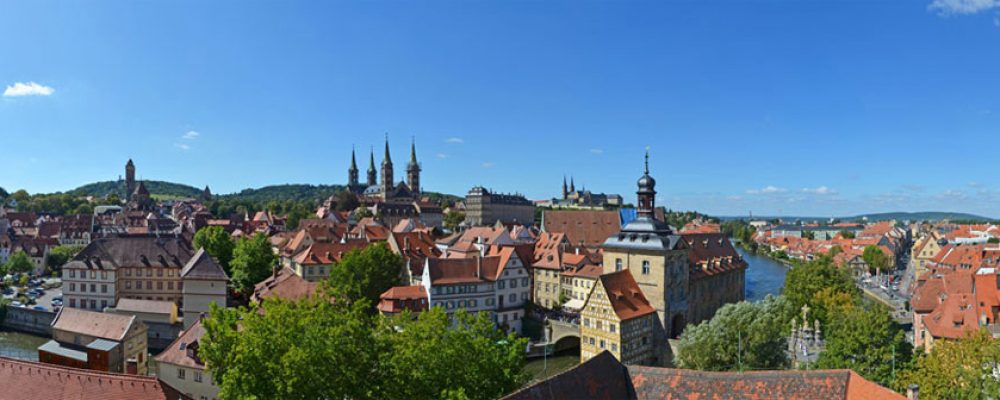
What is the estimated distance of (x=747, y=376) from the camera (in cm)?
1587

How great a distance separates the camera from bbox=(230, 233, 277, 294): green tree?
53.0 meters

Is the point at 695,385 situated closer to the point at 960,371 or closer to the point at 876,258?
the point at 960,371

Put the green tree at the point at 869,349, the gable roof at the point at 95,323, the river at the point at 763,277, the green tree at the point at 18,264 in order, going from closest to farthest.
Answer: the green tree at the point at 869,349 < the gable roof at the point at 95,323 < the green tree at the point at 18,264 < the river at the point at 763,277

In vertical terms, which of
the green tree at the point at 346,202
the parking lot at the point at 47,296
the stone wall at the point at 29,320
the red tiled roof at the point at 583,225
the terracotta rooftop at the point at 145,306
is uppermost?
the green tree at the point at 346,202

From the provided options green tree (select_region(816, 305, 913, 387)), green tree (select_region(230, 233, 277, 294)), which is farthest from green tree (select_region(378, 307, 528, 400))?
green tree (select_region(230, 233, 277, 294))

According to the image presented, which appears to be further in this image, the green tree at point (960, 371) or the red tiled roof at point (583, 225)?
the red tiled roof at point (583, 225)

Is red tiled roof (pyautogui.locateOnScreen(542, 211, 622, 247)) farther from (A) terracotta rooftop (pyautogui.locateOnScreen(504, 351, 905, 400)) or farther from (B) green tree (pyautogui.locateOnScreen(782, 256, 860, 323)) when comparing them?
(A) terracotta rooftop (pyautogui.locateOnScreen(504, 351, 905, 400))

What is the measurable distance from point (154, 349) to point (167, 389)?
24.6m

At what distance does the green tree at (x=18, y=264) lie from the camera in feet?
222

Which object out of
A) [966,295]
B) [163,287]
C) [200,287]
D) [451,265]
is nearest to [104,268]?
[163,287]

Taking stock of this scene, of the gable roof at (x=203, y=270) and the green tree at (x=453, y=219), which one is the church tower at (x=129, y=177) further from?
the gable roof at (x=203, y=270)

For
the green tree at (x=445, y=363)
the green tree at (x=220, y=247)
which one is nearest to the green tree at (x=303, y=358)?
the green tree at (x=445, y=363)

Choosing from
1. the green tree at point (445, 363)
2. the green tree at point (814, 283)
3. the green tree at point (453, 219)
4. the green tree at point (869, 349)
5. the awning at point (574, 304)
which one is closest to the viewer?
the green tree at point (445, 363)

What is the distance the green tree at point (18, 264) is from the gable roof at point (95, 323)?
38970mm
